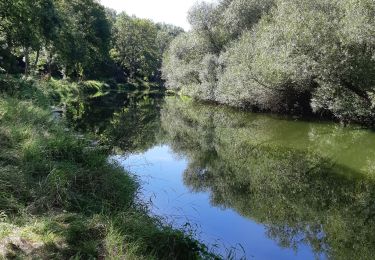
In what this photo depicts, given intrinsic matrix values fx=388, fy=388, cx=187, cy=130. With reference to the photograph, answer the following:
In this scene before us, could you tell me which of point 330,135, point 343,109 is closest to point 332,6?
point 343,109

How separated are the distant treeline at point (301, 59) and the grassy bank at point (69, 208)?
50.8ft

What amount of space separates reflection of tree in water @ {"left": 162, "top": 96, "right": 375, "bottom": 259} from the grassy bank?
2.69 meters

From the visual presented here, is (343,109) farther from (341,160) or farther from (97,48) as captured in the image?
(97,48)

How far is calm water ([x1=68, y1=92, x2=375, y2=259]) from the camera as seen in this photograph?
314 inches

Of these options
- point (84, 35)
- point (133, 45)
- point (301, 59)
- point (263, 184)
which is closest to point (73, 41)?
point (84, 35)

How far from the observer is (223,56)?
35.0m

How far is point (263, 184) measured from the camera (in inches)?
448

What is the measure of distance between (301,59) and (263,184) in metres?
12.5

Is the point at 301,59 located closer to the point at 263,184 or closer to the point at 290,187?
the point at 263,184

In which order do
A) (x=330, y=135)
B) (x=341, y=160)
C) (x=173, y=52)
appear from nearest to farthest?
(x=341, y=160) < (x=330, y=135) < (x=173, y=52)

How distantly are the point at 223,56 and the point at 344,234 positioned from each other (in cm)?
2837

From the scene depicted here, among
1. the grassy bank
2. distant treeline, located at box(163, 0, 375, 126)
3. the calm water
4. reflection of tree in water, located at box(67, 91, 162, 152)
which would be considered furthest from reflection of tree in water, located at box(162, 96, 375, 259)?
distant treeline, located at box(163, 0, 375, 126)

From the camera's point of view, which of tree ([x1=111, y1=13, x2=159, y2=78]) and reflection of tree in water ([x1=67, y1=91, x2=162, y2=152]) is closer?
reflection of tree in water ([x1=67, y1=91, x2=162, y2=152])

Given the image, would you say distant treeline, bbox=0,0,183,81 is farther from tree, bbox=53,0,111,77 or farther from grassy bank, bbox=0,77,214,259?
grassy bank, bbox=0,77,214,259
